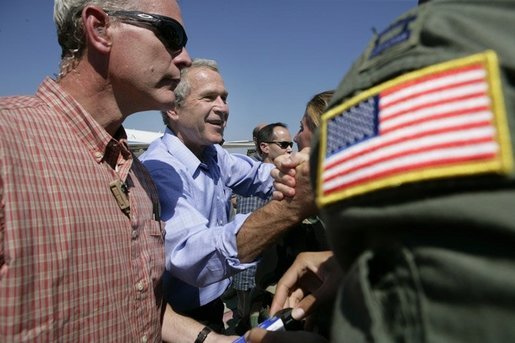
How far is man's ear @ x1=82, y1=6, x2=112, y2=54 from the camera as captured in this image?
5.05ft

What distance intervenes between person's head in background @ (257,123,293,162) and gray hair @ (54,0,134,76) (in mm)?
4626

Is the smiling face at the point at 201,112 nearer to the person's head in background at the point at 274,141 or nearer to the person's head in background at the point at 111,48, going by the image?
the person's head in background at the point at 111,48

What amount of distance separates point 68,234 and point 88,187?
0.20m

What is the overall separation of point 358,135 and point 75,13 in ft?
5.10

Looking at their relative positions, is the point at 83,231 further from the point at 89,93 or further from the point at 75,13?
the point at 75,13

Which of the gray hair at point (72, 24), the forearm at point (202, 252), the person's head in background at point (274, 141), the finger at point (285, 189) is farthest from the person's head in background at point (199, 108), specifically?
the person's head in background at point (274, 141)

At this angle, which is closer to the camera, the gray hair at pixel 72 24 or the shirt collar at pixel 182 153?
the gray hair at pixel 72 24

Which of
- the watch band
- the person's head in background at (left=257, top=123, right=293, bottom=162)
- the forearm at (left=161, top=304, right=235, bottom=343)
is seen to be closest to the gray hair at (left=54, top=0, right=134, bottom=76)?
the forearm at (left=161, top=304, right=235, bottom=343)

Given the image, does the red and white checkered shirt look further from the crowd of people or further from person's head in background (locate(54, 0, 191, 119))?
person's head in background (locate(54, 0, 191, 119))

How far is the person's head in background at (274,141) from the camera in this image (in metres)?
6.22

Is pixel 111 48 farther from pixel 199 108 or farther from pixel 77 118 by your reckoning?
pixel 199 108

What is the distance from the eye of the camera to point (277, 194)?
159 cm

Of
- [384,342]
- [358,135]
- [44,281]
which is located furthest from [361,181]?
[44,281]

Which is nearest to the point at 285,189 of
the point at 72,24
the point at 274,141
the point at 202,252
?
the point at 202,252
